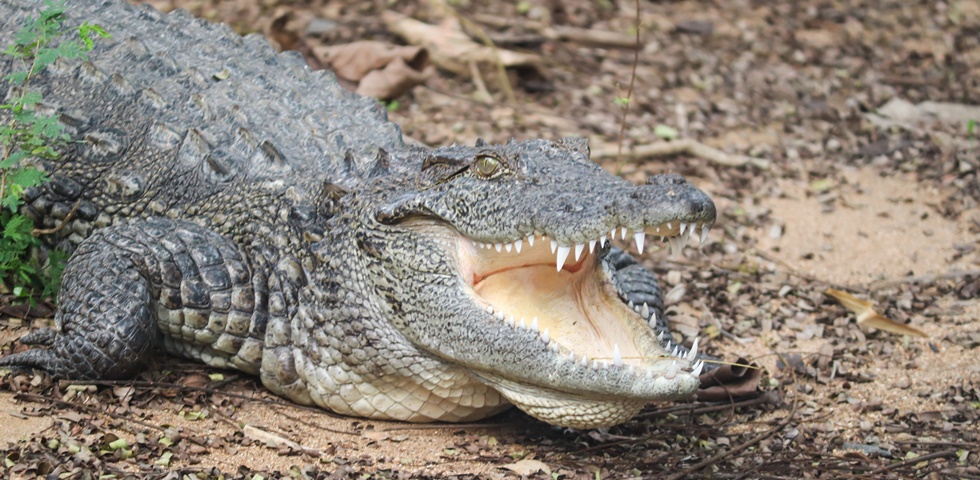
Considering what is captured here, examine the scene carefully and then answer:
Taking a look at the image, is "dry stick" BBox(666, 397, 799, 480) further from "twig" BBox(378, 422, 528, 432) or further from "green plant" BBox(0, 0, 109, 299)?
"green plant" BBox(0, 0, 109, 299)

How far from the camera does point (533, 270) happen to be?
4156mm

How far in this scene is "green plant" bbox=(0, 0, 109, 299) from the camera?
4207mm

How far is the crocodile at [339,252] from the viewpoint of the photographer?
3744mm

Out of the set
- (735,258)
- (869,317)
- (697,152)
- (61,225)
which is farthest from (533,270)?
(697,152)

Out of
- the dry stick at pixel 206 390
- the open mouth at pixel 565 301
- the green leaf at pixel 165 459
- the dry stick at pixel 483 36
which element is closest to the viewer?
the green leaf at pixel 165 459

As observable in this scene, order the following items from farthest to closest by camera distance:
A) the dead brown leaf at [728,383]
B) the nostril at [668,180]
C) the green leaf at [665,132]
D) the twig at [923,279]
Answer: the green leaf at [665,132]
the twig at [923,279]
the dead brown leaf at [728,383]
the nostril at [668,180]

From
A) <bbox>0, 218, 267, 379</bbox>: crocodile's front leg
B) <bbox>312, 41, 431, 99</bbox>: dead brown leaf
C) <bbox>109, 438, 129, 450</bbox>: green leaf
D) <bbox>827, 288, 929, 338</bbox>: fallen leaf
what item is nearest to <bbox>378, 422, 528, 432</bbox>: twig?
<bbox>0, 218, 267, 379</bbox>: crocodile's front leg

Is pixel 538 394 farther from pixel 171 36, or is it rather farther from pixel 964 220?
pixel 964 220

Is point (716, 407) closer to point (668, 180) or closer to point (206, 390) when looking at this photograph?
point (668, 180)

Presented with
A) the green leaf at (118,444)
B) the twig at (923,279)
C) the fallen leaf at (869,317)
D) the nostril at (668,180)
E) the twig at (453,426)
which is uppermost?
the nostril at (668,180)

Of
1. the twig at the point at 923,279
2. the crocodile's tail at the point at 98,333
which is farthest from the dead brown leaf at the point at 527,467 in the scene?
the twig at the point at 923,279

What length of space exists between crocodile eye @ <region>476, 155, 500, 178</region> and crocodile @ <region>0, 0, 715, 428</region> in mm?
13

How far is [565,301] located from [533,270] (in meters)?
0.18

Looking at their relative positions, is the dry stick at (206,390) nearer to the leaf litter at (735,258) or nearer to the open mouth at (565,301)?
the leaf litter at (735,258)
